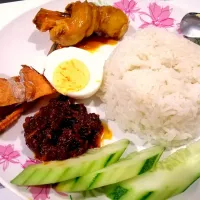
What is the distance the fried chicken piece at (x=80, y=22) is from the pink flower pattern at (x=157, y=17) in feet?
0.74

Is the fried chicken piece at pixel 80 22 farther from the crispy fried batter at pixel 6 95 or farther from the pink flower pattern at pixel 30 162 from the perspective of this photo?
the pink flower pattern at pixel 30 162

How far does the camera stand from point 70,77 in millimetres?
2574

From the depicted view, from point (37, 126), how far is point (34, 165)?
12.3 inches

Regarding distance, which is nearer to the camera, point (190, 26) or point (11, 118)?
point (11, 118)

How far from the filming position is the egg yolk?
8.38ft

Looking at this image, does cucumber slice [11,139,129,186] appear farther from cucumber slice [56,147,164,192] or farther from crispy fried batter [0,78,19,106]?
crispy fried batter [0,78,19,106]

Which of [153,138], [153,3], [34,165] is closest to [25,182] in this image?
[34,165]

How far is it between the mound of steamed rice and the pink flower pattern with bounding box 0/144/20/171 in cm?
76

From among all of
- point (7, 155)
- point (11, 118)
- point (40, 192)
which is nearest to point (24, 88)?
point (11, 118)

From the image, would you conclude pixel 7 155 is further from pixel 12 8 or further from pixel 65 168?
pixel 12 8

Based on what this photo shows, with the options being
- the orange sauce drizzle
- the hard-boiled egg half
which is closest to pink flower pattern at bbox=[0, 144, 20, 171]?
the hard-boiled egg half

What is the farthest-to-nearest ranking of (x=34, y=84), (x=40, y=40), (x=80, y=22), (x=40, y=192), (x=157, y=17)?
(x=157, y=17)
(x=40, y=40)
(x=80, y=22)
(x=34, y=84)
(x=40, y=192)

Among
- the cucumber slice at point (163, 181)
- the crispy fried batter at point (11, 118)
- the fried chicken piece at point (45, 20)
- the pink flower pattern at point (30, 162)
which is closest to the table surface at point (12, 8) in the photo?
the fried chicken piece at point (45, 20)

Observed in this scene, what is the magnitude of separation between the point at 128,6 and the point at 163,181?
1.78 metres
